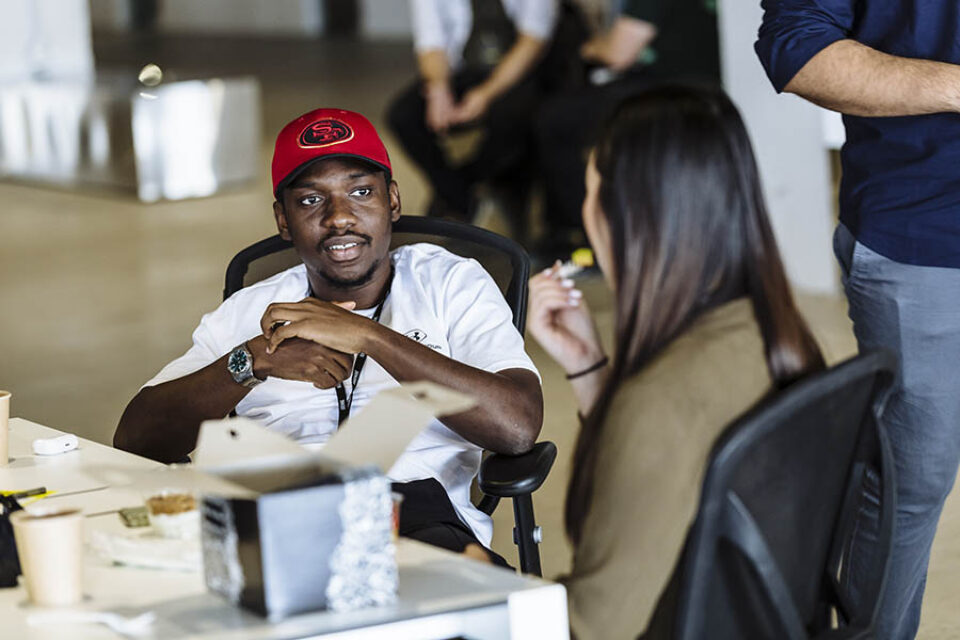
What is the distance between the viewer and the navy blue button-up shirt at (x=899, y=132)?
245 centimetres

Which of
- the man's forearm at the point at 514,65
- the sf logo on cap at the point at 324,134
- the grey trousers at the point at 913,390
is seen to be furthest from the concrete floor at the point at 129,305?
the man's forearm at the point at 514,65

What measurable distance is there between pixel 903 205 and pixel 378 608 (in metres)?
1.34

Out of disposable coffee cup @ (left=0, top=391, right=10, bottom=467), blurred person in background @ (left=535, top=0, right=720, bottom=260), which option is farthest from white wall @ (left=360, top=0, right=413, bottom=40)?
disposable coffee cup @ (left=0, top=391, right=10, bottom=467)

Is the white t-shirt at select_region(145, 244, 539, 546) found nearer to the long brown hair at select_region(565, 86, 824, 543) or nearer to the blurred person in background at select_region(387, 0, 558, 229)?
the long brown hair at select_region(565, 86, 824, 543)

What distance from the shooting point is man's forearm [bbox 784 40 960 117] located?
2359 millimetres

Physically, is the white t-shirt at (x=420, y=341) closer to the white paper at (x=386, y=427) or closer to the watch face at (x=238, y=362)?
the watch face at (x=238, y=362)

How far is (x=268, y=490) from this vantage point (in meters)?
1.65

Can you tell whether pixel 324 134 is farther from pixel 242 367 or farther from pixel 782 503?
pixel 782 503

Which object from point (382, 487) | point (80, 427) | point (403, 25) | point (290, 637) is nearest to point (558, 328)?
point (382, 487)

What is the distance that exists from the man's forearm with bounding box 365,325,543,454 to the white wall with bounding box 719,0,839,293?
397 cm

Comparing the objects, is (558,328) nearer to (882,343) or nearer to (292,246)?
(882,343)

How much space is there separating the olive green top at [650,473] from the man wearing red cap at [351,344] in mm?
717

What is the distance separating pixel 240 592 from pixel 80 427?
144 inches

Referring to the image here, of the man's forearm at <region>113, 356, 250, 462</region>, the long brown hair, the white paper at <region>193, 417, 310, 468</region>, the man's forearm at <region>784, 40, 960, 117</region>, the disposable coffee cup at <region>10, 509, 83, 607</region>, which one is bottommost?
the man's forearm at <region>113, 356, 250, 462</region>
